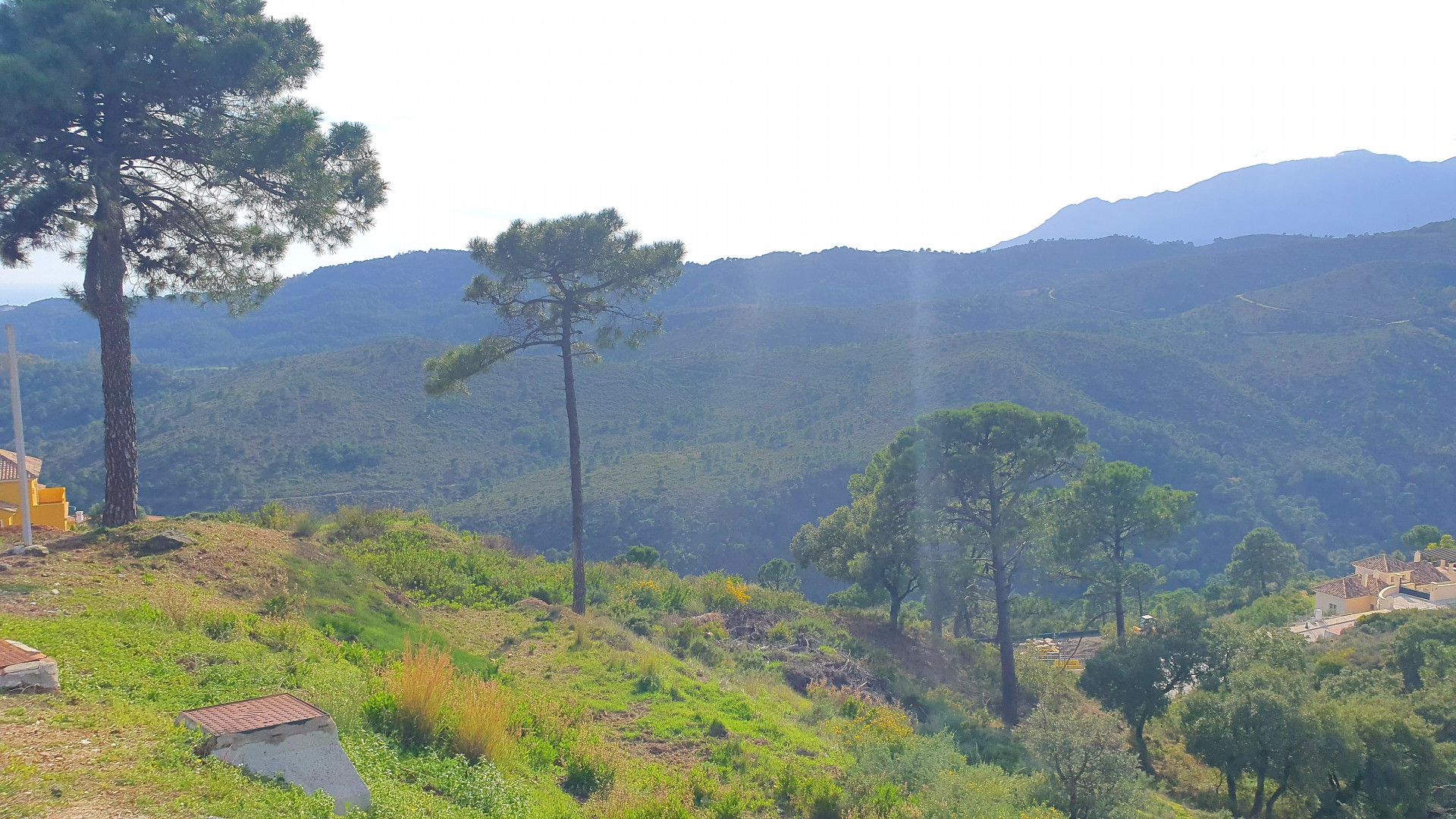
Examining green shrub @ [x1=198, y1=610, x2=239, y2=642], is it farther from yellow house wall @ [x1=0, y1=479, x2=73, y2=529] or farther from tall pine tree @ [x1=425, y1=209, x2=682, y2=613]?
tall pine tree @ [x1=425, y1=209, x2=682, y2=613]

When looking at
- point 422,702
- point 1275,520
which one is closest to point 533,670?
point 422,702

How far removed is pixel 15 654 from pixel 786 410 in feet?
193

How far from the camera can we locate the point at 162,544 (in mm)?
9883

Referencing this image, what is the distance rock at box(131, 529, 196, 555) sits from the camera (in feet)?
31.8

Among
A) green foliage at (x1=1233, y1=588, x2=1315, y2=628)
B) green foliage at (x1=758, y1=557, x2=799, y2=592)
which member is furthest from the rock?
green foliage at (x1=1233, y1=588, x2=1315, y2=628)

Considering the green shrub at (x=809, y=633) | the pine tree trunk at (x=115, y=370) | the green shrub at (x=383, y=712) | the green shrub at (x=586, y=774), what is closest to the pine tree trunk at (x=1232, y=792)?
the green shrub at (x=809, y=633)

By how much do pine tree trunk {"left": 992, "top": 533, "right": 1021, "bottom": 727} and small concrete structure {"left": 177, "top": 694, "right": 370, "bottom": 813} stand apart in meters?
16.3

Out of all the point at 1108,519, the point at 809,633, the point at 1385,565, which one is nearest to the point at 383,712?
the point at 809,633

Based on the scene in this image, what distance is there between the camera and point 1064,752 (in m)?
11.0

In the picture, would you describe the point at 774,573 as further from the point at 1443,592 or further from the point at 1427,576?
the point at 1427,576

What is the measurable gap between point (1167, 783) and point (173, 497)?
4317 centimetres

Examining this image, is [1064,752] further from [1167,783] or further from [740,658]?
[1167,783]

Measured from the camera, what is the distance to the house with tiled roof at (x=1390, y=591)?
108ft

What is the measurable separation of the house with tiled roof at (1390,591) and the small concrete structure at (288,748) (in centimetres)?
3953
